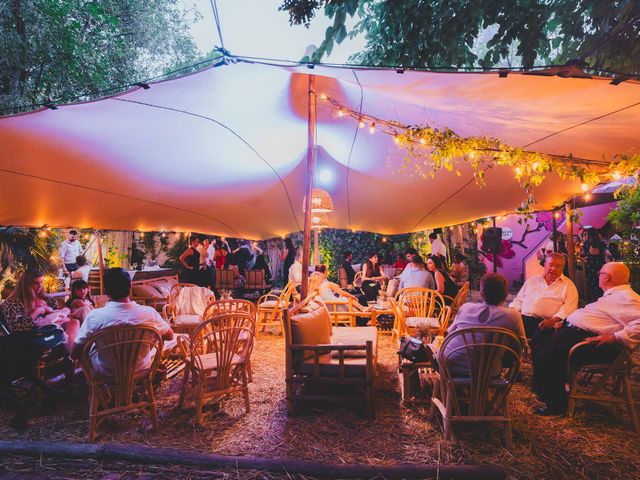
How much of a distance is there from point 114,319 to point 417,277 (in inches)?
179

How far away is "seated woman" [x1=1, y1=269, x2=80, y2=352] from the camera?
3.61m

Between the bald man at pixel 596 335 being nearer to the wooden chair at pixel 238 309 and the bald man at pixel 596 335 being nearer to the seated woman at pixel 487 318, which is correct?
the seated woman at pixel 487 318

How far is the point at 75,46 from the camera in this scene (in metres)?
10.2

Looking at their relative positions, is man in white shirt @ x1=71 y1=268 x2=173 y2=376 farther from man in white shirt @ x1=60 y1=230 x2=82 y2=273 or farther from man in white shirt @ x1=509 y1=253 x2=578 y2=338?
man in white shirt @ x1=60 y1=230 x2=82 y2=273

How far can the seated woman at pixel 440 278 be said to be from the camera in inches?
256

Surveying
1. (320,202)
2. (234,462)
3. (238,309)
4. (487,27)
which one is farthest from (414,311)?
(487,27)

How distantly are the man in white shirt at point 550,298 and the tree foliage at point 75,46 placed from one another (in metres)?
8.16

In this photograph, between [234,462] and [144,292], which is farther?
[144,292]

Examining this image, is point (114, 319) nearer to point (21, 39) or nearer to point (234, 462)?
point (234, 462)

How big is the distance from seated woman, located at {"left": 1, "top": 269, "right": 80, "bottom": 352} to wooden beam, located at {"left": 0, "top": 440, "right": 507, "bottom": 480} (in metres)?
1.13

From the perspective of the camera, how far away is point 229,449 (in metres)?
2.87

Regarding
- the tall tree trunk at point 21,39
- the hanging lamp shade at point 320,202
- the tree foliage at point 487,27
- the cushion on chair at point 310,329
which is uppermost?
the tall tree trunk at point 21,39

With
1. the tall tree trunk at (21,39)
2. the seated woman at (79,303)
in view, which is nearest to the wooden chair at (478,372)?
the seated woman at (79,303)

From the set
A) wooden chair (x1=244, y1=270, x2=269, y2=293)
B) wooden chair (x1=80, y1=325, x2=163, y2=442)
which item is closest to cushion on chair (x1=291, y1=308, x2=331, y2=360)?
wooden chair (x1=80, y1=325, x2=163, y2=442)
